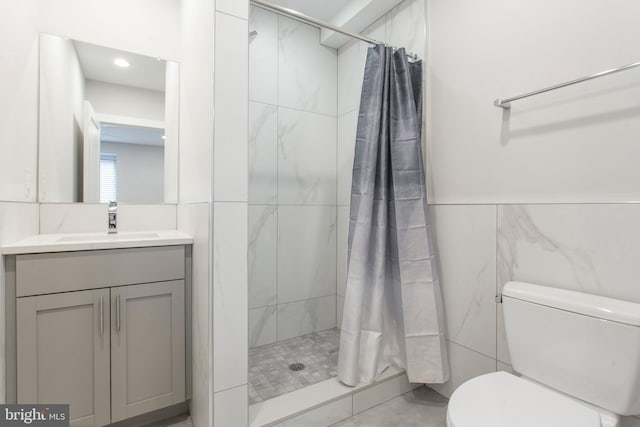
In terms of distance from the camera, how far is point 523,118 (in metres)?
1.43

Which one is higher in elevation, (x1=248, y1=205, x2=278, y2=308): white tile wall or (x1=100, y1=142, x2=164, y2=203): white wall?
(x1=100, y1=142, x2=164, y2=203): white wall

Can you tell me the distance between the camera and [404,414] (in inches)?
63.5

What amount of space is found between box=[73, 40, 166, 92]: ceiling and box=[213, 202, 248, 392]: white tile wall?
1.25 m

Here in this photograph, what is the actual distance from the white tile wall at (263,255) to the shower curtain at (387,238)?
778mm

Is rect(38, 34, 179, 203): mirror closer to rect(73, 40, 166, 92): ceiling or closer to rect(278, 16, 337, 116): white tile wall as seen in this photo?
rect(73, 40, 166, 92): ceiling

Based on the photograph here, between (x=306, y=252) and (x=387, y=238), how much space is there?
0.86 m

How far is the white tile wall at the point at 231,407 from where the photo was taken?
1.25 meters

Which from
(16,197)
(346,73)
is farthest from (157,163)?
(346,73)

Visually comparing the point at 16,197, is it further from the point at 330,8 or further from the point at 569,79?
the point at 569,79

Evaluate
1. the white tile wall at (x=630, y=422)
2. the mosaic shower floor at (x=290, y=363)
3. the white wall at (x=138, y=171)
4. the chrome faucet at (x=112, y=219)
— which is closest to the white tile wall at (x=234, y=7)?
the white wall at (x=138, y=171)

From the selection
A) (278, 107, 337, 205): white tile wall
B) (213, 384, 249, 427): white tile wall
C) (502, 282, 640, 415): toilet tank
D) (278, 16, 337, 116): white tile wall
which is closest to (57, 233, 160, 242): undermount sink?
(213, 384, 249, 427): white tile wall

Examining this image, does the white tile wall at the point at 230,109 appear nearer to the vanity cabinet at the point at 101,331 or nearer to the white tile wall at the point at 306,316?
the vanity cabinet at the point at 101,331

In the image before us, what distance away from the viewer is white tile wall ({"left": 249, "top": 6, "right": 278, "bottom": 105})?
87.2 inches

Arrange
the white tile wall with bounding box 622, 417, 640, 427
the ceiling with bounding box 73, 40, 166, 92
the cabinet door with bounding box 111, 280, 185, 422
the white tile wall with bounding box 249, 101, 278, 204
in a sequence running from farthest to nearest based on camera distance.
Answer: the white tile wall with bounding box 249, 101, 278, 204 → the ceiling with bounding box 73, 40, 166, 92 → the cabinet door with bounding box 111, 280, 185, 422 → the white tile wall with bounding box 622, 417, 640, 427
